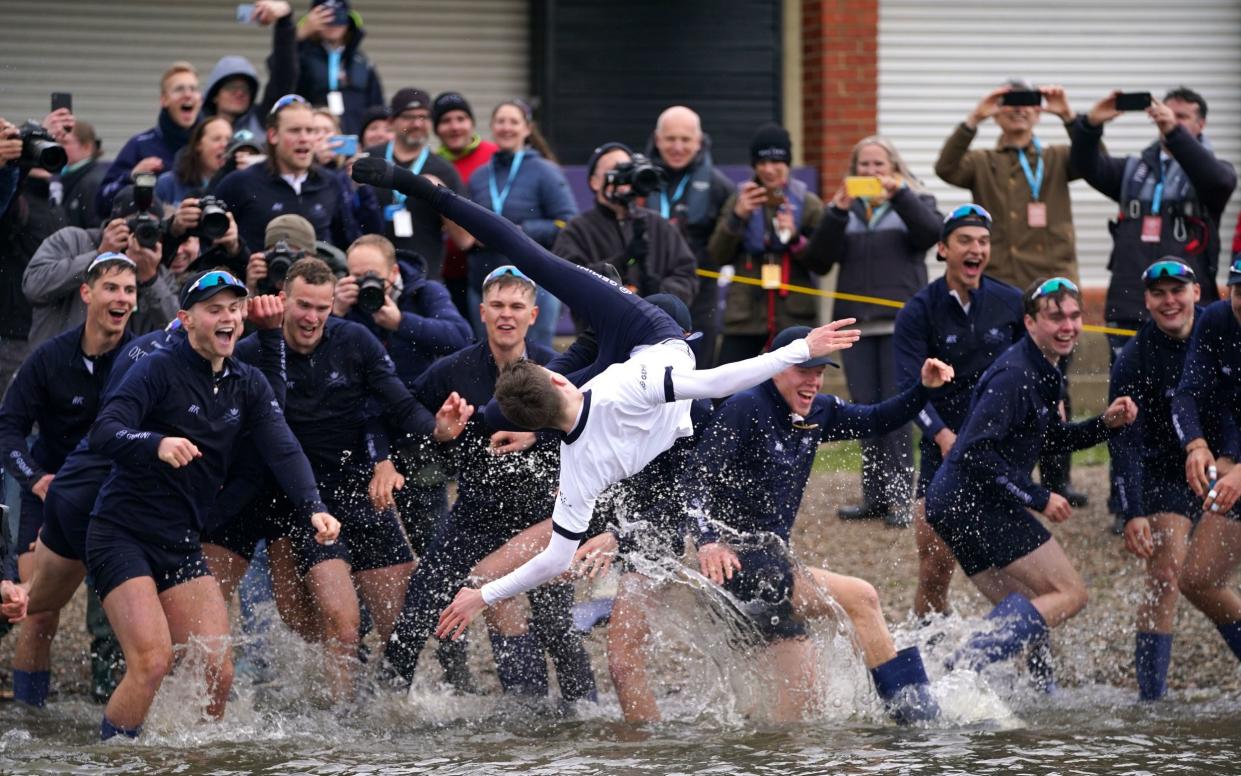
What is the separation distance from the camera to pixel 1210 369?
8477mm

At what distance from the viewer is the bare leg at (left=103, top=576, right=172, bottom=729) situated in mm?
7324

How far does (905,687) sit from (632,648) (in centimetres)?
112

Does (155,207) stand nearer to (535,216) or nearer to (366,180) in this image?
(366,180)

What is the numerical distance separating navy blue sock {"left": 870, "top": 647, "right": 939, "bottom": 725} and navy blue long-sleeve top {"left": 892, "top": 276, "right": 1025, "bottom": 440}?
1.62 meters

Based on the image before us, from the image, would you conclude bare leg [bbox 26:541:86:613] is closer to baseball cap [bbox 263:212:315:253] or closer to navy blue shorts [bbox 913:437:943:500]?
baseball cap [bbox 263:212:315:253]

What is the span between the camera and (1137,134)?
15.5m

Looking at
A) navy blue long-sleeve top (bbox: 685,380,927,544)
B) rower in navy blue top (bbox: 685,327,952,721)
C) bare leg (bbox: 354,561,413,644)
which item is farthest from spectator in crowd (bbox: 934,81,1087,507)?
bare leg (bbox: 354,561,413,644)

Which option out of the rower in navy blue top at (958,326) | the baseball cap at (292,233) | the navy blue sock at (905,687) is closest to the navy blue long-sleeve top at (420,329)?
the baseball cap at (292,233)

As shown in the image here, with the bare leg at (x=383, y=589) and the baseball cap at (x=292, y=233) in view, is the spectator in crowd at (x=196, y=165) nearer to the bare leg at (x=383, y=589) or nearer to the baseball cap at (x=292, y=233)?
the baseball cap at (x=292, y=233)

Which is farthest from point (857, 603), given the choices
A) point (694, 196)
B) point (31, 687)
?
point (694, 196)

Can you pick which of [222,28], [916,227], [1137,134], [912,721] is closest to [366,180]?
[912,721]

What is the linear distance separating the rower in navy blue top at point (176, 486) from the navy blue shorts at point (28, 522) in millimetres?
1123

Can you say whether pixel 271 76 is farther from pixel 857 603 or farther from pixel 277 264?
pixel 857 603

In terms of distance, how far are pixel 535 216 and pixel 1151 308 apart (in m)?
3.57
